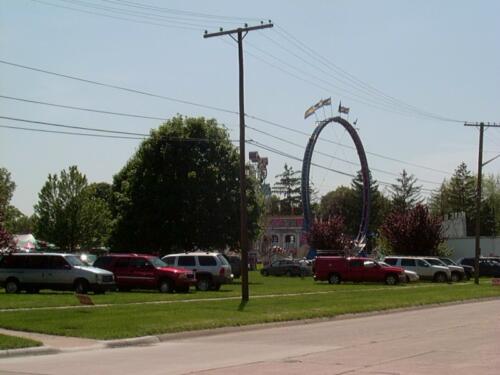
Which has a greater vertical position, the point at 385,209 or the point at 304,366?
the point at 385,209

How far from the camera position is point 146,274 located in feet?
109

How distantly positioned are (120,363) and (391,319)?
483 inches

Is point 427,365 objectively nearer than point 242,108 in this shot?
Yes

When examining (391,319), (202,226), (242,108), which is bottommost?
(391,319)

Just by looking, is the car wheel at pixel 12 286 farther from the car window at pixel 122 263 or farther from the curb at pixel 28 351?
the curb at pixel 28 351

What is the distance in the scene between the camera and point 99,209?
63906 mm

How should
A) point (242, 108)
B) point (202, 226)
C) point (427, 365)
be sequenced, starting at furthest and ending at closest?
point (202, 226), point (242, 108), point (427, 365)

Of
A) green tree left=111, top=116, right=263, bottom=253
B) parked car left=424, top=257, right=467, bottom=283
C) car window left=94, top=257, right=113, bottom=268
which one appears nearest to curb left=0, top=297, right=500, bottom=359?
car window left=94, top=257, right=113, bottom=268

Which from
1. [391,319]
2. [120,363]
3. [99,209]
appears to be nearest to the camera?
[120,363]

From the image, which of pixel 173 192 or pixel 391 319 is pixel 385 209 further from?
pixel 391 319

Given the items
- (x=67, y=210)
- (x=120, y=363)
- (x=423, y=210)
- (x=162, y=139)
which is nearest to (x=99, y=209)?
(x=67, y=210)

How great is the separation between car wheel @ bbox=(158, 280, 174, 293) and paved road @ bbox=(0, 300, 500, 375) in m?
12.7

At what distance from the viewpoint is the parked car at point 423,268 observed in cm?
4981

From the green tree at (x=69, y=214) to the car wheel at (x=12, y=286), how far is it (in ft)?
96.4
